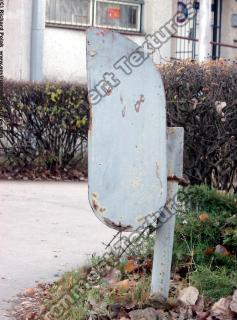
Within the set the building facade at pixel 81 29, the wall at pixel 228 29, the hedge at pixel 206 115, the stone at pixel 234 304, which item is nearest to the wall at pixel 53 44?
the building facade at pixel 81 29

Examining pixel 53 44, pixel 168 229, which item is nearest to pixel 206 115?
pixel 168 229

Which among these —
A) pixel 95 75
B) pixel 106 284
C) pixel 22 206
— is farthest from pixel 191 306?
pixel 22 206

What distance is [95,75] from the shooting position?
4.04 metres

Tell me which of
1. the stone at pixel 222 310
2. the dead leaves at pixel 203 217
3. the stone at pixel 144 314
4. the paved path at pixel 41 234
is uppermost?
the dead leaves at pixel 203 217

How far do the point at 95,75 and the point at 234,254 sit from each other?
177cm

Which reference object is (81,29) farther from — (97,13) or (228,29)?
(228,29)

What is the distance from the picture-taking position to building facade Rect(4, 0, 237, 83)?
45.6 ft

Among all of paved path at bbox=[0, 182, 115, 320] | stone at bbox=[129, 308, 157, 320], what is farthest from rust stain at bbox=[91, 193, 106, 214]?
paved path at bbox=[0, 182, 115, 320]

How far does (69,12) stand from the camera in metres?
15.3

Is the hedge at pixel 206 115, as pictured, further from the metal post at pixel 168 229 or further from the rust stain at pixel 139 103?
the rust stain at pixel 139 103

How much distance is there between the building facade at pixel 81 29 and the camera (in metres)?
13.9

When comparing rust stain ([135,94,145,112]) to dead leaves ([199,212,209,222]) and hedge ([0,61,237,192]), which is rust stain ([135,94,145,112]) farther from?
hedge ([0,61,237,192])

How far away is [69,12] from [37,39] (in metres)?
1.68

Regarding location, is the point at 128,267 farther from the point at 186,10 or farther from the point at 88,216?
the point at 186,10
